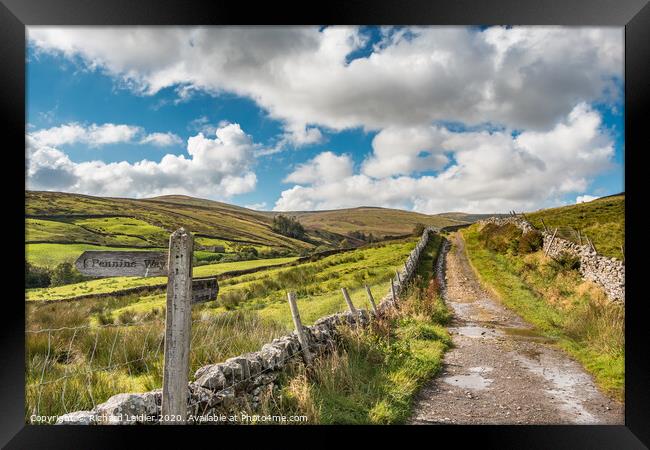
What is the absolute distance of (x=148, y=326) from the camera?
573cm

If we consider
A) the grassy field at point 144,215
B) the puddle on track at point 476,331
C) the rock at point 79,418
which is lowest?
the puddle on track at point 476,331

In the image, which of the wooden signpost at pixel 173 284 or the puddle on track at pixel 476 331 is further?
the puddle on track at pixel 476 331

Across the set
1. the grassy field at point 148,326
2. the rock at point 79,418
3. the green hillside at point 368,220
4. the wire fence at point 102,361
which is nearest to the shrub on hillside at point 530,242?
the green hillside at point 368,220

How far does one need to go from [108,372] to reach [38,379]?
943mm

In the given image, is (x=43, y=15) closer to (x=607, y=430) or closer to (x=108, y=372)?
(x=108, y=372)

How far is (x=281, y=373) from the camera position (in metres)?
4.52


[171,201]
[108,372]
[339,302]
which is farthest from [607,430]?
[171,201]

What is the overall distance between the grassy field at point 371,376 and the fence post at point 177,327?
1.39 metres

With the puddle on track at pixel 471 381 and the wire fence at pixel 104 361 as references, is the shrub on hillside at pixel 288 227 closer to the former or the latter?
the wire fence at pixel 104 361

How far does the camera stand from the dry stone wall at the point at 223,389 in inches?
128

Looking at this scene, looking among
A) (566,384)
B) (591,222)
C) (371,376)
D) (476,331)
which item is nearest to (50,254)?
(371,376)

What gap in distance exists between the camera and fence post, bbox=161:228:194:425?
308 cm

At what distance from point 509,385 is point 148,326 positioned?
205 inches

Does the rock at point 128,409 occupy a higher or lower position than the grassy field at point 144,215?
lower
